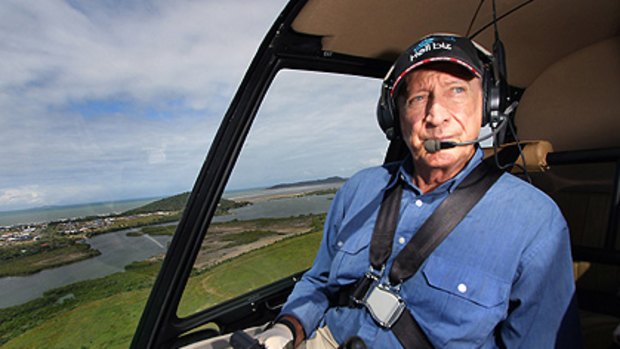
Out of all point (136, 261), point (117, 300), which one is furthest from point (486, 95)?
point (117, 300)

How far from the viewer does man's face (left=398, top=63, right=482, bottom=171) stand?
52.8 inches

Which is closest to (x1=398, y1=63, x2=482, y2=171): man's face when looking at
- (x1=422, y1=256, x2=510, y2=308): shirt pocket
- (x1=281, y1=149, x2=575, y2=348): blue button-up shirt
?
(x1=281, y1=149, x2=575, y2=348): blue button-up shirt

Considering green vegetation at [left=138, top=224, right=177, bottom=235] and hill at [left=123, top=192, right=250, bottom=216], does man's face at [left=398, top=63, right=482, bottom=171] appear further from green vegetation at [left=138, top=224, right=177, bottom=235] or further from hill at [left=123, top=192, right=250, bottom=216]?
green vegetation at [left=138, top=224, right=177, bottom=235]

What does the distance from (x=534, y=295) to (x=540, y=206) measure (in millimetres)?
303

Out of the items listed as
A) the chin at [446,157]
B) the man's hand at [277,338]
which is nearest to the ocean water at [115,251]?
the man's hand at [277,338]

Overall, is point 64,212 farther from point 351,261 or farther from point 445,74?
point 445,74

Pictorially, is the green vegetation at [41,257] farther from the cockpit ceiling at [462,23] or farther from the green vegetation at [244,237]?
the cockpit ceiling at [462,23]

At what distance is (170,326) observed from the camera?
1.69m

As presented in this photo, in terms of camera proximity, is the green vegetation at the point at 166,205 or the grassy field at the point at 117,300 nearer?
the grassy field at the point at 117,300

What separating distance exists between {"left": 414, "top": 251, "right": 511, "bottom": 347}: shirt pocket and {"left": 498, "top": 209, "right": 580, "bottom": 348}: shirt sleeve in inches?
1.8

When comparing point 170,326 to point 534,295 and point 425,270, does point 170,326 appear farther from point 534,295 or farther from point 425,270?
point 534,295

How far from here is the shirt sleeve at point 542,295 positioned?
42.2 inches

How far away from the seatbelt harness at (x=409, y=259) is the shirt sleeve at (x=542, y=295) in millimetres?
258

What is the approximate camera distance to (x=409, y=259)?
1288 millimetres
